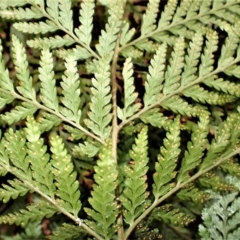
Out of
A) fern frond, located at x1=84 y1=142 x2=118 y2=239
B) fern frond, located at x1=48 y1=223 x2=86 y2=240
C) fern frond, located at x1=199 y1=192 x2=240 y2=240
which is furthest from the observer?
fern frond, located at x1=199 y1=192 x2=240 y2=240

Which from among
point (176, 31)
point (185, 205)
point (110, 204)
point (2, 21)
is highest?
point (176, 31)

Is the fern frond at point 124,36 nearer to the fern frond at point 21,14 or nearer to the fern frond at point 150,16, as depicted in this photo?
the fern frond at point 150,16

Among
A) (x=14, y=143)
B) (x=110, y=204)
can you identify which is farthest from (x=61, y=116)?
(x=110, y=204)

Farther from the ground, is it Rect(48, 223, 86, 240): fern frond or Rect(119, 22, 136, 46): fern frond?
Rect(119, 22, 136, 46): fern frond

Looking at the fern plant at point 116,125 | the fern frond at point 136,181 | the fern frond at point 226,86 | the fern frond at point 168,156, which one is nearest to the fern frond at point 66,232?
the fern plant at point 116,125

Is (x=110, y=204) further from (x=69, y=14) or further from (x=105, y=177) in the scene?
(x=69, y=14)

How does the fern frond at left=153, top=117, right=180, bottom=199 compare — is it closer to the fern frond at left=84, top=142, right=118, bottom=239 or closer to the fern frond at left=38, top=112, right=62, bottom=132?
the fern frond at left=84, top=142, right=118, bottom=239

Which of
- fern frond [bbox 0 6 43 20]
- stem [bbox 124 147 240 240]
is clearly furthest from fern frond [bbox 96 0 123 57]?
stem [bbox 124 147 240 240]
